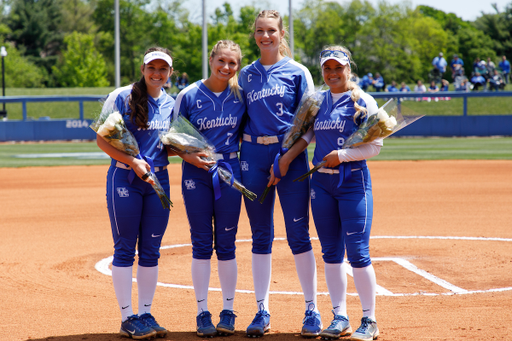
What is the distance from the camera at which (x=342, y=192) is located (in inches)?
163

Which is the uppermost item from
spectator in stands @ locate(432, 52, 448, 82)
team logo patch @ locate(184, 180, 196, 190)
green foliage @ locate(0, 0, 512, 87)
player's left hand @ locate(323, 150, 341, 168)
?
green foliage @ locate(0, 0, 512, 87)

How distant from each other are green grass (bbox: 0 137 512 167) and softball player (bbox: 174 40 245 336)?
14934 millimetres

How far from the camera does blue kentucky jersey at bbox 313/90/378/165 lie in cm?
416

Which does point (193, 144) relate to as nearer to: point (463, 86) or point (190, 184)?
point (190, 184)

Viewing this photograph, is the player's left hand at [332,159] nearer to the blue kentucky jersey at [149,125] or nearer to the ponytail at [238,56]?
the ponytail at [238,56]

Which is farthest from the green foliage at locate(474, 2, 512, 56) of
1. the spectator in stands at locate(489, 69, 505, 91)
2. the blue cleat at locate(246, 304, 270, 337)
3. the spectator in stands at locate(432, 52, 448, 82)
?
the blue cleat at locate(246, 304, 270, 337)

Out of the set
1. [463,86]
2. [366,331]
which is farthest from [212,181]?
[463,86]

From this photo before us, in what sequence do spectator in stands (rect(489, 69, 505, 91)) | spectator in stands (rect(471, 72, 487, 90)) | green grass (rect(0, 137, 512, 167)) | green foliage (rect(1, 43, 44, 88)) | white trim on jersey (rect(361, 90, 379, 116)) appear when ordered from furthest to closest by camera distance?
green foliage (rect(1, 43, 44, 88))
spectator in stands (rect(471, 72, 487, 90))
spectator in stands (rect(489, 69, 505, 91))
green grass (rect(0, 137, 512, 167))
white trim on jersey (rect(361, 90, 379, 116))

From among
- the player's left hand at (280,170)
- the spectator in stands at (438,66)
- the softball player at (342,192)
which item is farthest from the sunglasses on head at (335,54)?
the spectator in stands at (438,66)

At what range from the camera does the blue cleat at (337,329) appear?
4082 mm

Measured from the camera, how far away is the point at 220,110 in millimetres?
4348

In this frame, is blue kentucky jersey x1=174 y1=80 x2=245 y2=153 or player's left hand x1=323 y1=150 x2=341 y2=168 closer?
player's left hand x1=323 y1=150 x2=341 y2=168

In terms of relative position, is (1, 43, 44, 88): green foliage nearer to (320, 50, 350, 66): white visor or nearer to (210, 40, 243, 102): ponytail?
(210, 40, 243, 102): ponytail

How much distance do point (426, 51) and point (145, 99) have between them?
6290 centimetres
